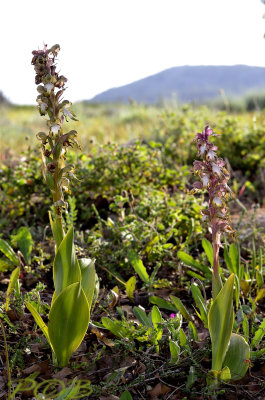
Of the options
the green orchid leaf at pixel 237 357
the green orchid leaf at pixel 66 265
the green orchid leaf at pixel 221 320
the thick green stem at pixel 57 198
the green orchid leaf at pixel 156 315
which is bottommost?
the green orchid leaf at pixel 237 357

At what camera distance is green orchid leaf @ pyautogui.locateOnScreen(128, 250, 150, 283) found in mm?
2518

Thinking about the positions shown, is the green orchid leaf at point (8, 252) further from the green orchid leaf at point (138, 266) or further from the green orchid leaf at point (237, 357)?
the green orchid leaf at point (237, 357)

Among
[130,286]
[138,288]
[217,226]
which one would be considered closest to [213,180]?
[217,226]

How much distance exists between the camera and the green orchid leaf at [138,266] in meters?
2.52

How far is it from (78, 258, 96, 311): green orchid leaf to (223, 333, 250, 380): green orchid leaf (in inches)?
25.7

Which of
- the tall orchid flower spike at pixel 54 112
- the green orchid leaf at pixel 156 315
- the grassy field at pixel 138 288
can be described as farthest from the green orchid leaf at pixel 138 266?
the tall orchid flower spike at pixel 54 112

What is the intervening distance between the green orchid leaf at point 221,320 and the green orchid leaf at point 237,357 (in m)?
0.10

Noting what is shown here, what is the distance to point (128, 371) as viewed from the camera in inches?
74.5

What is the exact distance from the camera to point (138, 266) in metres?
2.55

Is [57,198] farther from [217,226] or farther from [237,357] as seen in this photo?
[237,357]

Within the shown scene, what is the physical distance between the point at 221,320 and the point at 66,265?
68 centimetres

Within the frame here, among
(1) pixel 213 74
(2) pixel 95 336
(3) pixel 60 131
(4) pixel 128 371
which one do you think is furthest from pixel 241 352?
(1) pixel 213 74

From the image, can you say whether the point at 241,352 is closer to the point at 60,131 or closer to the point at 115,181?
the point at 60,131

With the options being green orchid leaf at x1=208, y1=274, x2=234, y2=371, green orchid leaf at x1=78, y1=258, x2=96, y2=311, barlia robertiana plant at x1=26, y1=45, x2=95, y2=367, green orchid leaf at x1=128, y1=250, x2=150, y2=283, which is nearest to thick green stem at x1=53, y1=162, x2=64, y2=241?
barlia robertiana plant at x1=26, y1=45, x2=95, y2=367
